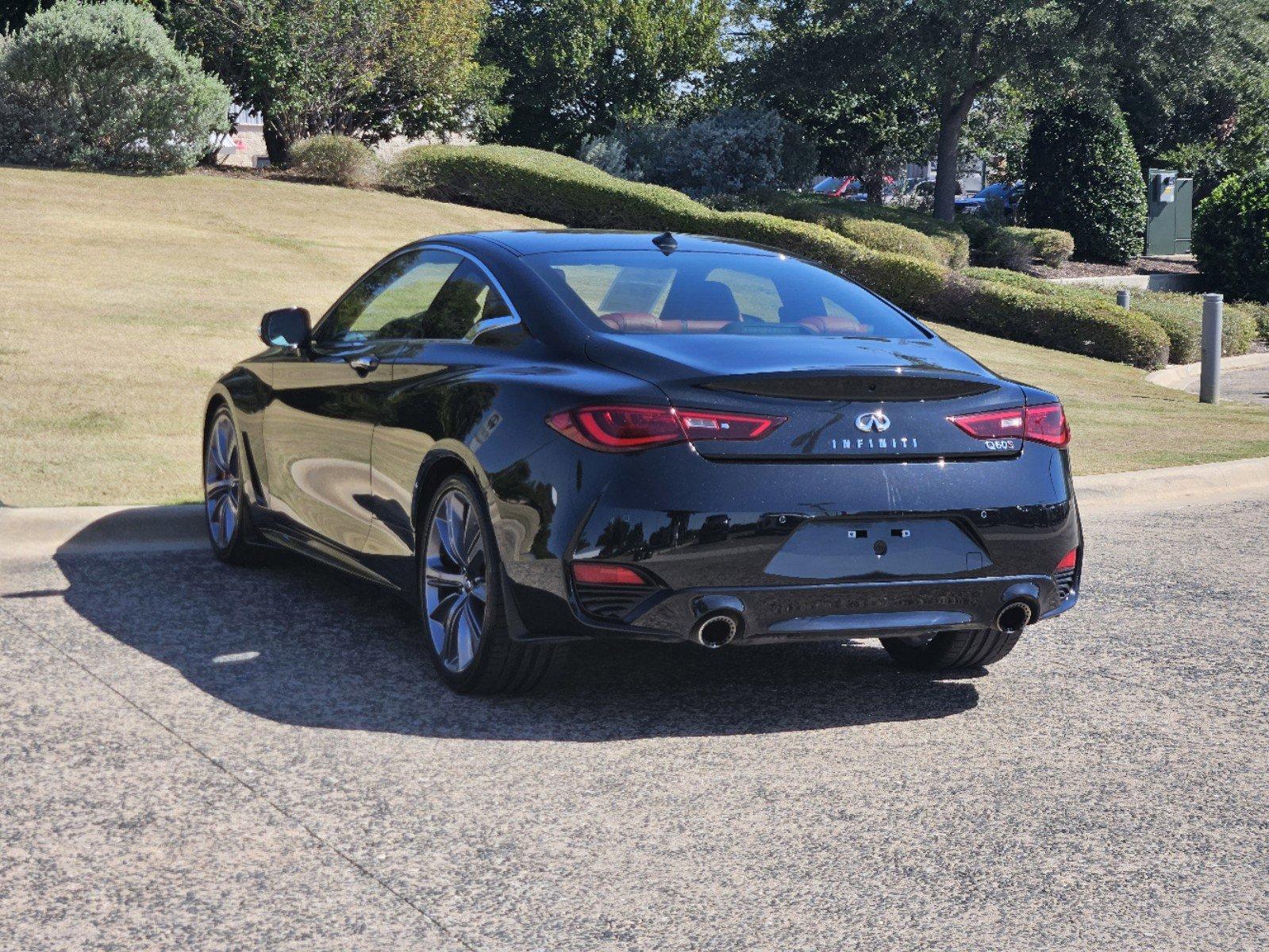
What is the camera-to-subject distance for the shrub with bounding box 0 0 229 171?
23781 mm

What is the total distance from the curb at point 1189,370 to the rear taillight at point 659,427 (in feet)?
48.1

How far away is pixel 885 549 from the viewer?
16.6 feet

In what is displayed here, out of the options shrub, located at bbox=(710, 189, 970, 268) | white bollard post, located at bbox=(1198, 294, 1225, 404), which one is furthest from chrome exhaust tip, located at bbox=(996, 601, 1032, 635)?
shrub, located at bbox=(710, 189, 970, 268)

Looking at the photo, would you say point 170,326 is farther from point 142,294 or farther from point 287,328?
point 287,328

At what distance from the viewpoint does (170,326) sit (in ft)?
46.7

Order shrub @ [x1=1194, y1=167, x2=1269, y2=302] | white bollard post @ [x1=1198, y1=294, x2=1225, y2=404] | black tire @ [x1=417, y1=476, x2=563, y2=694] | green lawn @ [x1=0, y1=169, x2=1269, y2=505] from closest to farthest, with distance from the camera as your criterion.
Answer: black tire @ [x1=417, y1=476, x2=563, y2=694] → green lawn @ [x1=0, y1=169, x2=1269, y2=505] → white bollard post @ [x1=1198, y1=294, x2=1225, y2=404] → shrub @ [x1=1194, y1=167, x2=1269, y2=302]

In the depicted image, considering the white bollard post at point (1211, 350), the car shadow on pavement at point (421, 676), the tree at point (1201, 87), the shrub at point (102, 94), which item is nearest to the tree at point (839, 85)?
the tree at point (1201, 87)

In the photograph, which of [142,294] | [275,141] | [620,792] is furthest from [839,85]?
[620,792]

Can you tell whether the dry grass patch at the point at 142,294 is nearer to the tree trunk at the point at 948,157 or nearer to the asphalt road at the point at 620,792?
the asphalt road at the point at 620,792

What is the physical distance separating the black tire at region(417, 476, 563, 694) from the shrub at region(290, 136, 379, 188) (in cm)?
2171

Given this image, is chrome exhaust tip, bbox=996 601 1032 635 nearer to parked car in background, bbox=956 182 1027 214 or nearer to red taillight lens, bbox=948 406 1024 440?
red taillight lens, bbox=948 406 1024 440

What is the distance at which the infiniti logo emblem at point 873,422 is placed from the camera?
16.5ft

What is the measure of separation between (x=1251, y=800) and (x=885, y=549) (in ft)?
4.07

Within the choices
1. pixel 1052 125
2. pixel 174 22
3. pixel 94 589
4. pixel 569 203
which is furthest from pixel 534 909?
pixel 1052 125
